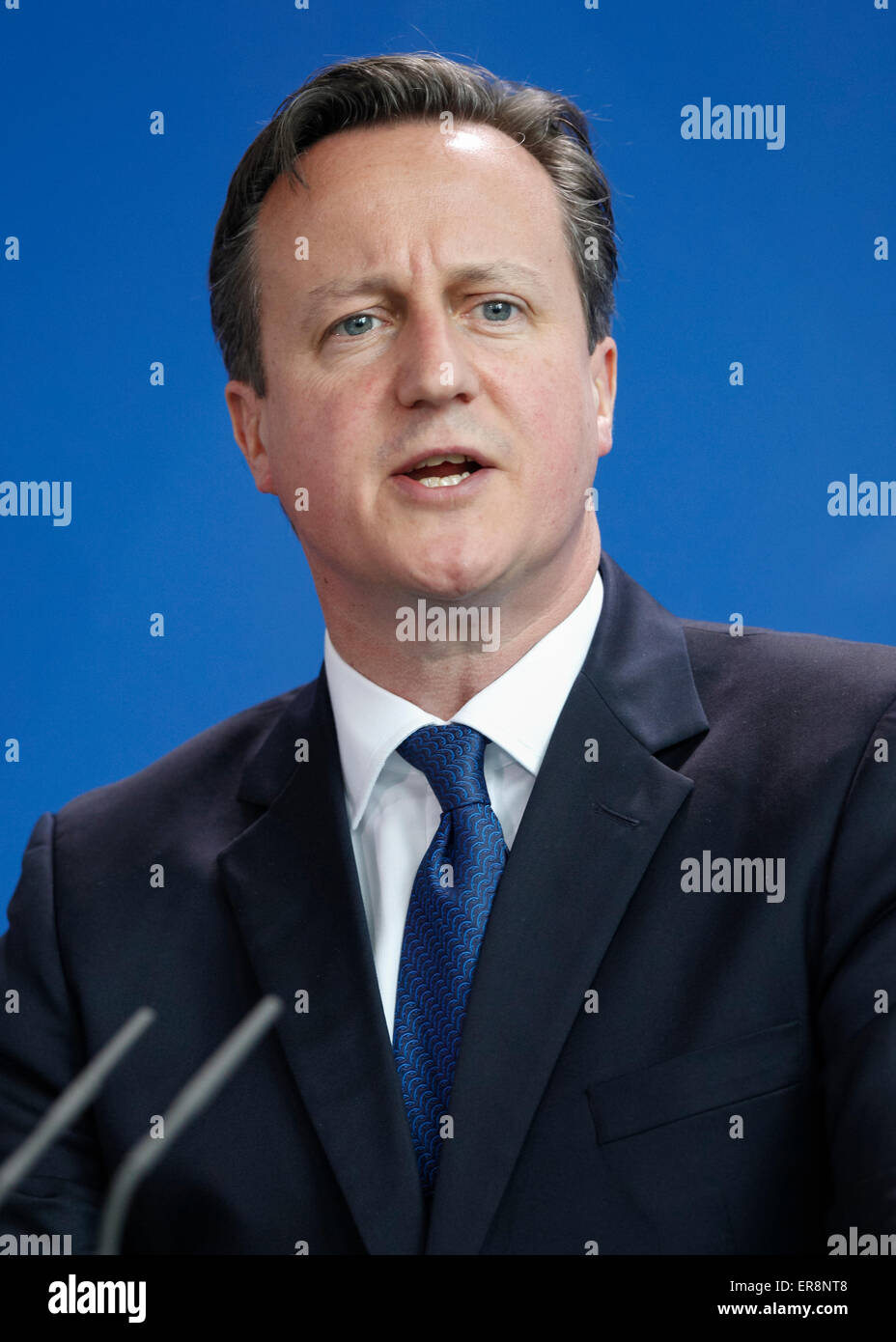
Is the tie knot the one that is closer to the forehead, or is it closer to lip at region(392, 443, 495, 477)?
lip at region(392, 443, 495, 477)

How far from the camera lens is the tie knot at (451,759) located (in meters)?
1.64

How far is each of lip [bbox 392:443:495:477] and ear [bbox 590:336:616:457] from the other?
295 mm

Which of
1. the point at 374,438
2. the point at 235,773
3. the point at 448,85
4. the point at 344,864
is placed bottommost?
the point at 344,864

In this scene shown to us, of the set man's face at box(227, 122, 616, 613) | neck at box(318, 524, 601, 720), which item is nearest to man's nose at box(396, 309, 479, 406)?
man's face at box(227, 122, 616, 613)

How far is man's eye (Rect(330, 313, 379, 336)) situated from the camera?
1.72 meters

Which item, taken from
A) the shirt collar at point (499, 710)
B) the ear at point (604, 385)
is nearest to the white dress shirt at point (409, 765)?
the shirt collar at point (499, 710)

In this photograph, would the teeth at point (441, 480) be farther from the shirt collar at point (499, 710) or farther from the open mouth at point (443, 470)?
the shirt collar at point (499, 710)

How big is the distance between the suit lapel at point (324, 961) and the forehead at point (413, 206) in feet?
1.68

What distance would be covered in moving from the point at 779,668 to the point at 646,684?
143 millimetres

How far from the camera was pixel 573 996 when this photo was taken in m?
1.49

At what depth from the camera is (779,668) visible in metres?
1.67

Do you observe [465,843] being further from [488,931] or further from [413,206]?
[413,206]

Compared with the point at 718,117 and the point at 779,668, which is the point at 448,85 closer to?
the point at 718,117
